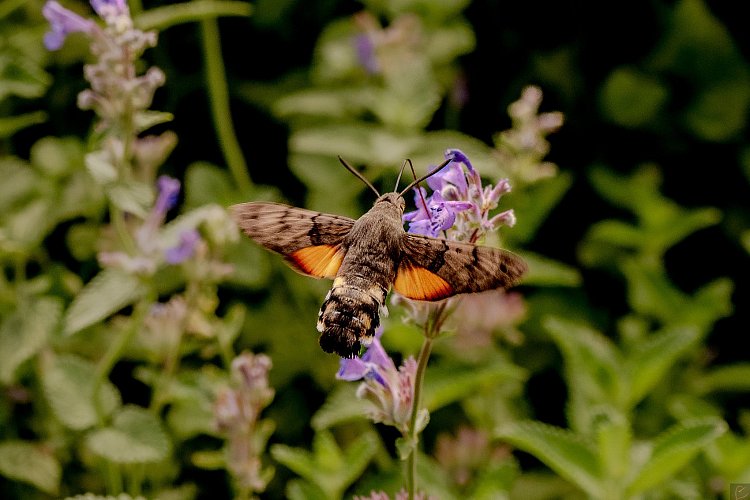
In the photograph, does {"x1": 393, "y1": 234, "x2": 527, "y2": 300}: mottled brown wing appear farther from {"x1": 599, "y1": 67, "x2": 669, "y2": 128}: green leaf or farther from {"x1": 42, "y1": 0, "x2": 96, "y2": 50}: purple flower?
{"x1": 599, "y1": 67, "x2": 669, "y2": 128}: green leaf

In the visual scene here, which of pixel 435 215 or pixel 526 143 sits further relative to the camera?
pixel 526 143

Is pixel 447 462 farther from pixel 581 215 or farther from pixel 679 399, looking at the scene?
pixel 581 215

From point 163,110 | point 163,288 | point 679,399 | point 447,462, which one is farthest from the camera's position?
point 163,110

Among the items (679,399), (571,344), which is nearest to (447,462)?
(571,344)

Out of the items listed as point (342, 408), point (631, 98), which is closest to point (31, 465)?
point (342, 408)

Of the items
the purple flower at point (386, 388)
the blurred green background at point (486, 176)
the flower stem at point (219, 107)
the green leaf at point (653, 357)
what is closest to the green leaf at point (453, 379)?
the blurred green background at point (486, 176)

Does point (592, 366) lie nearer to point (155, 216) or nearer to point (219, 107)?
point (155, 216)

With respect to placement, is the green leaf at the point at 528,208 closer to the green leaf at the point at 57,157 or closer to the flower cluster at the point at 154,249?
the flower cluster at the point at 154,249
